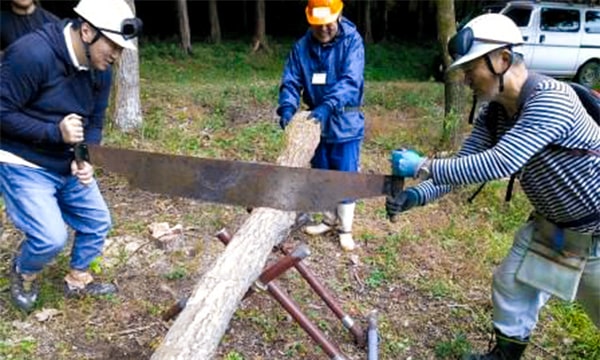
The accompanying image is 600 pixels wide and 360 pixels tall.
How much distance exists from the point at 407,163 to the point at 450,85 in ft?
14.3

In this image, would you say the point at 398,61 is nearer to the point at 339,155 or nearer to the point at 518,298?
the point at 339,155

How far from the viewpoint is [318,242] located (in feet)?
16.9

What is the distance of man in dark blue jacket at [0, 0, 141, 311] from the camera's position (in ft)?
10.9

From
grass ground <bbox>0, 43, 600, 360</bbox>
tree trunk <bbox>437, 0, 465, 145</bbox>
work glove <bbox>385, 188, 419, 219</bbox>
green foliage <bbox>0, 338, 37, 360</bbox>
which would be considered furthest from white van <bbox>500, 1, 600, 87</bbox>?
green foliage <bbox>0, 338, 37, 360</bbox>

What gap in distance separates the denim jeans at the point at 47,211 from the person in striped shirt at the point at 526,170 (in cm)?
191

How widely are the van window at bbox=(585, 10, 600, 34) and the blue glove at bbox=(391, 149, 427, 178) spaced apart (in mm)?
13510

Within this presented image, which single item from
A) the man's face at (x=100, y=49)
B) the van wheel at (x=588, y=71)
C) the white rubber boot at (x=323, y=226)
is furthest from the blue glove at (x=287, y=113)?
the van wheel at (x=588, y=71)

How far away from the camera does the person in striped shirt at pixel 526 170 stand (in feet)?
9.08

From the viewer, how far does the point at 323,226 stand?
5.29 meters

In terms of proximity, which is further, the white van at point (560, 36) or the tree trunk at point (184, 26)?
the tree trunk at point (184, 26)

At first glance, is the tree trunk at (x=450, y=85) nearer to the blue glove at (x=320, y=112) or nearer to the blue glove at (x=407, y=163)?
the blue glove at (x=320, y=112)

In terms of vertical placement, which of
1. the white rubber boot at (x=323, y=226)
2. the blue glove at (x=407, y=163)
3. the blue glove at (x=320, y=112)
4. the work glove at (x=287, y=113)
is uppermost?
the blue glove at (x=407, y=163)

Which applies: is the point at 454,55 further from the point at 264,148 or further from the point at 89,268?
the point at 264,148

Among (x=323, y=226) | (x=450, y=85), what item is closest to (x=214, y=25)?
(x=450, y=85)
